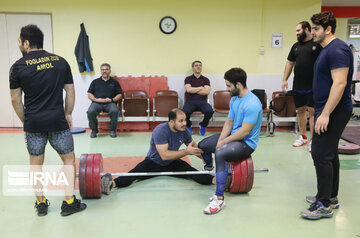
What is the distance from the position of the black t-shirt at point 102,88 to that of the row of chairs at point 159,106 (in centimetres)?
28

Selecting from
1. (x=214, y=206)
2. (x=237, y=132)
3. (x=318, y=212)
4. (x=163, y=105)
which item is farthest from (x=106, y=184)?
(x=163, y=105)

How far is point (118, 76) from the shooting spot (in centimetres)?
616

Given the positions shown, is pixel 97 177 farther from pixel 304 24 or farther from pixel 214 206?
pixel 304 24

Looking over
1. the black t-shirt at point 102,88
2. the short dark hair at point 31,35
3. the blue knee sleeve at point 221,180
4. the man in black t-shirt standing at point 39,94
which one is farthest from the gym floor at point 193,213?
the black t-shirt at point 102,88

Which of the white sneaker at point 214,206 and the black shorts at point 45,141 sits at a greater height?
the black shorts at point 45,141

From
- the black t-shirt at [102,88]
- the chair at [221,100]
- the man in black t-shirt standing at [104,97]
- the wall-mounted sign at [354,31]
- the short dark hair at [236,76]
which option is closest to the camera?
the short dark hair at [236,76]

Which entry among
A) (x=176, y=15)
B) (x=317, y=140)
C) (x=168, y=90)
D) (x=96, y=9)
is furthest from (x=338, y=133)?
(x=96, y=9)

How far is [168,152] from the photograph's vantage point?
9.78ft

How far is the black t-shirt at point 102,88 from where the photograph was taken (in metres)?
Result: 5.70

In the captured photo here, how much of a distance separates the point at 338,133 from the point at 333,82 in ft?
1.32

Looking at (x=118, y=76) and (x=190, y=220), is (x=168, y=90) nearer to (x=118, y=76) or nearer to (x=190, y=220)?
(x=118, y=76)

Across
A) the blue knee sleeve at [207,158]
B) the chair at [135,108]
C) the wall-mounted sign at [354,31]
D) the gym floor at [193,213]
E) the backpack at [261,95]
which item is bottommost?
the gym floor at [193,213]

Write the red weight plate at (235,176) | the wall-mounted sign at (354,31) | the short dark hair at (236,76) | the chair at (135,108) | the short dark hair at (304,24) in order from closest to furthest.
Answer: the short dark hair at (236,76) → the red weight plate at (235,176) → the short dark hair at (304,24) → the chair at (135,108) → the wall-mounted sign at (354,31)

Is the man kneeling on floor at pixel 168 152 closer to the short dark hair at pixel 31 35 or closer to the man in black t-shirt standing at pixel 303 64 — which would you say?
the short dark hair at pixel 31 35
